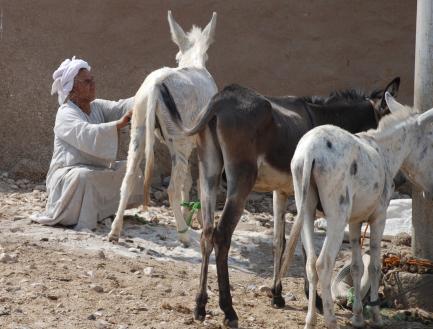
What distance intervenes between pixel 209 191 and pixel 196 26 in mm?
3965

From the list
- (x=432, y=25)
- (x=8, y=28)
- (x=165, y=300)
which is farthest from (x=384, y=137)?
(x=8, y=28)

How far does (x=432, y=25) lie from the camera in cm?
707

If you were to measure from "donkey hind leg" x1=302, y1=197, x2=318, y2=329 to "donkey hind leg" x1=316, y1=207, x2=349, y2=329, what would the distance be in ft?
0.17

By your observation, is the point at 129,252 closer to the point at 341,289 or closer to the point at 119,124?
the point at 119,124

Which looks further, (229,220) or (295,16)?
(295,16)

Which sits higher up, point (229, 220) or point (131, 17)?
point (131, 17)

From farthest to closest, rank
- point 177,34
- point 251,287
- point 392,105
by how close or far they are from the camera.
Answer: point 177,34
point 251,287
point 392,105

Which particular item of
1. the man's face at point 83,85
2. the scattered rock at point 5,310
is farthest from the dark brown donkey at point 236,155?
the man's face at point 83,85

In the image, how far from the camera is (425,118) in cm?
662

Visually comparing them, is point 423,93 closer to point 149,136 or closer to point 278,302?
point 278,302

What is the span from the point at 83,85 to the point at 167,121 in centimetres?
97

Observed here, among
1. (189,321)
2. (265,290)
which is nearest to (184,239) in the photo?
(265,290)

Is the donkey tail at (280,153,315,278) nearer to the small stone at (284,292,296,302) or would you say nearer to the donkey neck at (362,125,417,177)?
the donkey neck at (362,125,417,177)

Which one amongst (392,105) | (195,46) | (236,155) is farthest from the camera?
(195,46)
